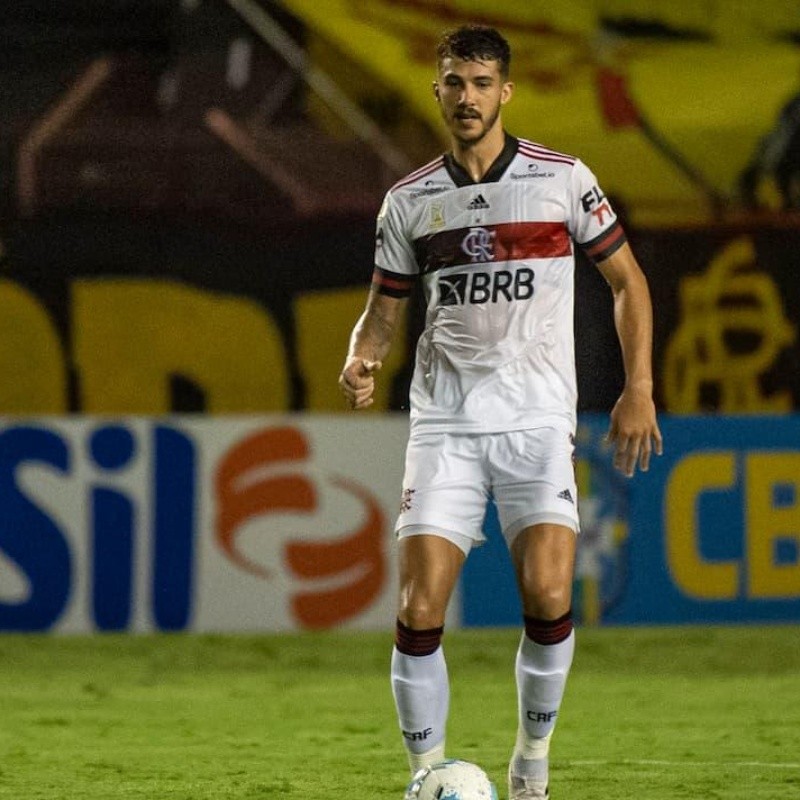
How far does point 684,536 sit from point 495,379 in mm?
4759

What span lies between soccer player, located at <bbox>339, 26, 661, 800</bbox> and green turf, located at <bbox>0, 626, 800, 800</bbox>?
0.70 meters

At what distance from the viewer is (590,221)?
184 inches

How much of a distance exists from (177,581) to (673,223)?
3.49 meters

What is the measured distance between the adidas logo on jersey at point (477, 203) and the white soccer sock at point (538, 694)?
104cm

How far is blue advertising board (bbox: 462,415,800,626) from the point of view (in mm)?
9102

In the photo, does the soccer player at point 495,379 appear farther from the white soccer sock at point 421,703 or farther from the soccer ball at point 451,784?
the soccer ball at point 451,784

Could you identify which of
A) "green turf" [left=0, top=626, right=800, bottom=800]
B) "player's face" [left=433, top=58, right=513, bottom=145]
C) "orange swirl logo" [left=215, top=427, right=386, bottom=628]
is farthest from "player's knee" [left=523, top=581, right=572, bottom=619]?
"orange swirl logo" [left=215, top=427, right=386, bottom=628]

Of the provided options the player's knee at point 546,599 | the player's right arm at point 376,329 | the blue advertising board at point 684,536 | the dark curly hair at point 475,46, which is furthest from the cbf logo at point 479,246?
the blue advertising board at point 684,536

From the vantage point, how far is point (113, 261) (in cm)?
1051

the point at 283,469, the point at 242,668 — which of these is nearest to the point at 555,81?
the point at 283,469

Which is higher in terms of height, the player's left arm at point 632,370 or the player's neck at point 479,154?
the player's neck at point 479,154

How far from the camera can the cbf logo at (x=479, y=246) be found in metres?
4.58

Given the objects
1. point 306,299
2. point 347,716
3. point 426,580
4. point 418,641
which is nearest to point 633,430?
point 426,580

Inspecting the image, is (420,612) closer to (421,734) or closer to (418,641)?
(418,641)
